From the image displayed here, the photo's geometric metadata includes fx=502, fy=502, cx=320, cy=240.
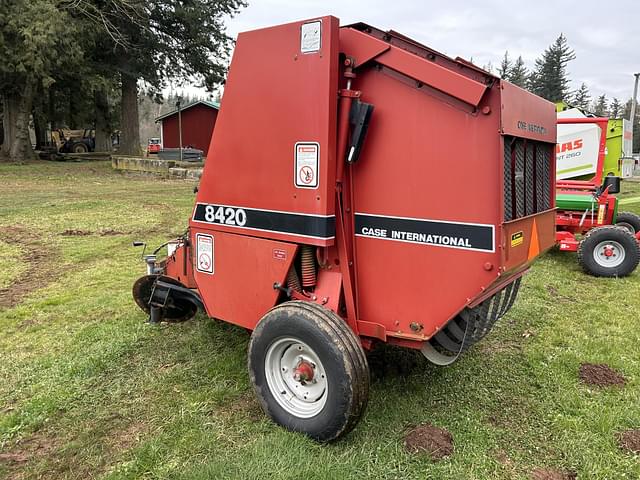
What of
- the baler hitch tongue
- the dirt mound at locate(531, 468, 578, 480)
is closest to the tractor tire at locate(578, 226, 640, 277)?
the baler hitch tongue

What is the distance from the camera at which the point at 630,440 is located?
9.59 feet

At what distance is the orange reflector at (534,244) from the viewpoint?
9.67 ft

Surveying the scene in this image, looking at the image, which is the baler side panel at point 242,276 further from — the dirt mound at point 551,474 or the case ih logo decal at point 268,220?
A: the dirt mound at point 551,474

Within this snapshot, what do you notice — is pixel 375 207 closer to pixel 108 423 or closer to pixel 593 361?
pixel 108 423

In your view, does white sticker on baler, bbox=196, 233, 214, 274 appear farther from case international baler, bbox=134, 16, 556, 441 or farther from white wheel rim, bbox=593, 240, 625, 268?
white wheel rim, bbox=593, 240, 625, 268

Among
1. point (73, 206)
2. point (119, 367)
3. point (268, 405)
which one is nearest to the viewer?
point (268, 405)

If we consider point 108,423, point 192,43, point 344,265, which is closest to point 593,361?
point 344,265

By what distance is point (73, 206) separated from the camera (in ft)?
39.2

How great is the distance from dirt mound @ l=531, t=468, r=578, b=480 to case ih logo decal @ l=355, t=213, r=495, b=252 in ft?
4.03

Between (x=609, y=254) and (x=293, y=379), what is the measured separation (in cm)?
550

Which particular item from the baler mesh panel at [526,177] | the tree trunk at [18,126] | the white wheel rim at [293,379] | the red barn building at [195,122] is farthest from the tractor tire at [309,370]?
the red barn building at [195,122]

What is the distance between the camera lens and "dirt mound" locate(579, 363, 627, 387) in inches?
143

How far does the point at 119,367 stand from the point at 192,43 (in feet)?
72.5

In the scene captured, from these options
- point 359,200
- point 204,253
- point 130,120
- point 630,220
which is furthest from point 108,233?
point 130,120
